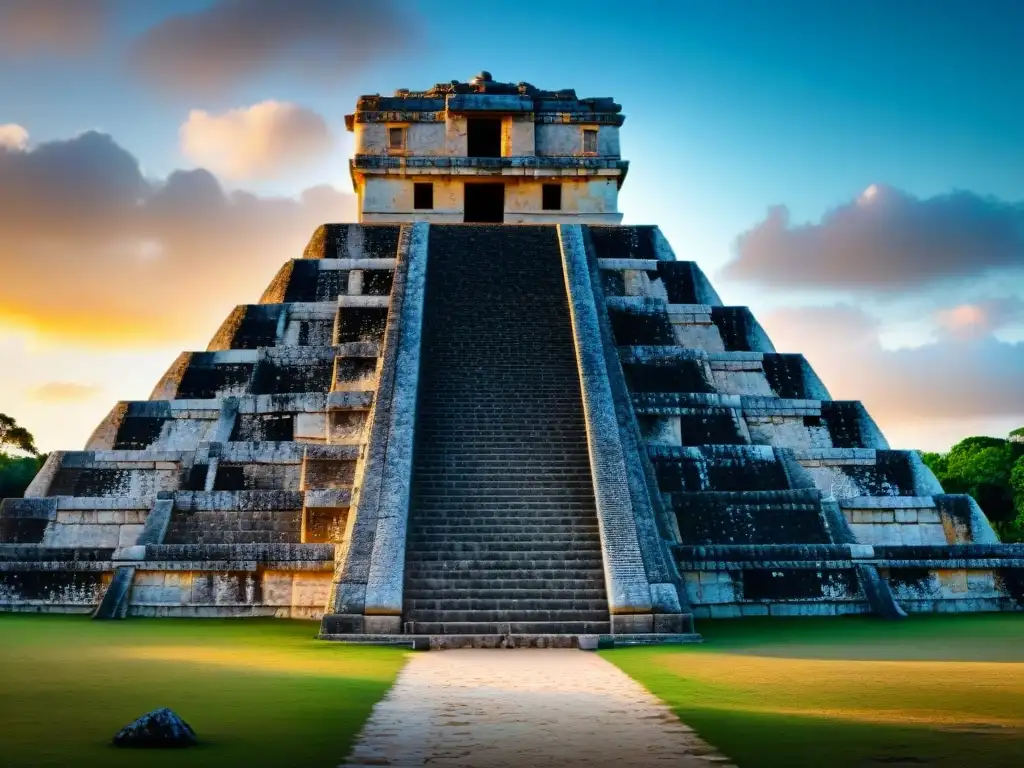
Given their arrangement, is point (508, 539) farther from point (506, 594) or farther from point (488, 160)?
point (488, 160)

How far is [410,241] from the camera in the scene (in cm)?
2011

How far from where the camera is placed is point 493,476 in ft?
44.5

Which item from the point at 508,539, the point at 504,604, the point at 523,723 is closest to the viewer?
the point at 523,723

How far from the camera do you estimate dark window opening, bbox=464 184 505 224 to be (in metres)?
24.6

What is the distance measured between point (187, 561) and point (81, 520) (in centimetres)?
275

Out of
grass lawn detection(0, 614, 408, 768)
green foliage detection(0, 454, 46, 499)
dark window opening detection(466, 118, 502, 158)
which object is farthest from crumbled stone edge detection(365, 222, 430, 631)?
green foliage detection(0, 454, 46, 499)

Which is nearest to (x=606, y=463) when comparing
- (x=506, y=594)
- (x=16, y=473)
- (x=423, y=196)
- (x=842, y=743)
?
(x=506, y=594)

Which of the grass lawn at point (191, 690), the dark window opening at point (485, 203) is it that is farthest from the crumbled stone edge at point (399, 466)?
the dark window opening at point (485, 203)

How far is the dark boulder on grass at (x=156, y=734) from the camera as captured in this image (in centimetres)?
526

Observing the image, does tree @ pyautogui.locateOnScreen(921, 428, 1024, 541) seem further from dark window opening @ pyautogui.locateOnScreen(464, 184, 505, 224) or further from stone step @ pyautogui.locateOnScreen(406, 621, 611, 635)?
stone step @ pyautogui.locateOnScreen(406, 621, 611, 635)

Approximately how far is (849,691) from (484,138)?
64.9 ft

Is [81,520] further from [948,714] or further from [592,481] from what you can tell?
[948,714]

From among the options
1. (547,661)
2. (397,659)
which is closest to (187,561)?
(397,659)

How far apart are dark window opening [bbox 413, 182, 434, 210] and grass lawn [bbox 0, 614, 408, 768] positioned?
13907mm
